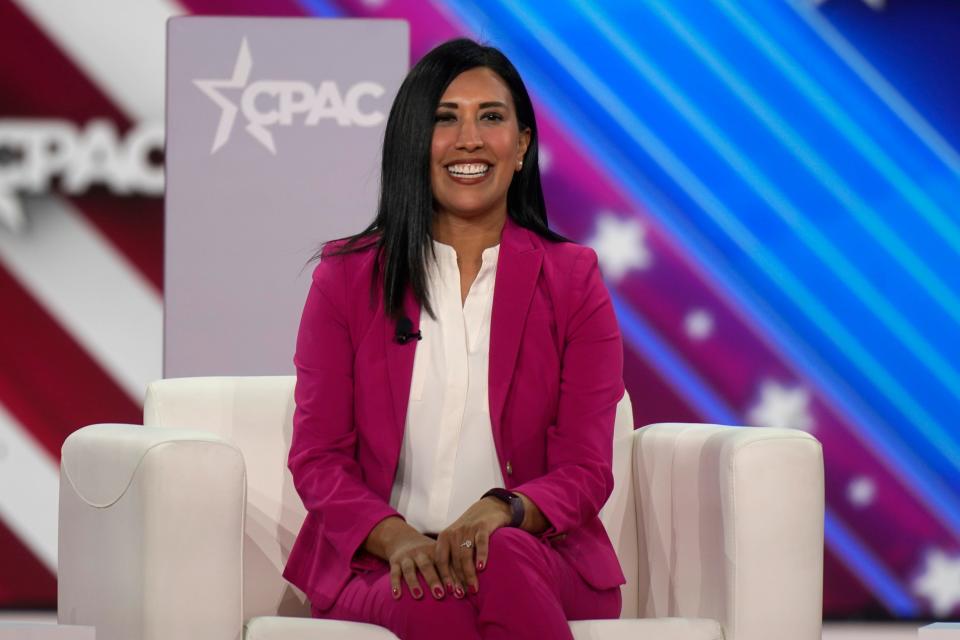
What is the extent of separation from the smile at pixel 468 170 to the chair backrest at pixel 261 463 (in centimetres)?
49

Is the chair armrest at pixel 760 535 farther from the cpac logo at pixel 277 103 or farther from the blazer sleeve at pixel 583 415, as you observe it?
the cpac logo at pixel 277 103

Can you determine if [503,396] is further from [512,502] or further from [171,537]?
[171,537]

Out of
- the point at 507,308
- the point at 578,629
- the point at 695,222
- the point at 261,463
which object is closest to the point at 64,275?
the point at 695,222

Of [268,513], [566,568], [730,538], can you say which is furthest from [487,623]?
[268,513]

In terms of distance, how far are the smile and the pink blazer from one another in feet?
0.42

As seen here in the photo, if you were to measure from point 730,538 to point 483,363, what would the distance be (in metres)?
0.48

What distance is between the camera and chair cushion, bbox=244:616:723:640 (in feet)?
6.52

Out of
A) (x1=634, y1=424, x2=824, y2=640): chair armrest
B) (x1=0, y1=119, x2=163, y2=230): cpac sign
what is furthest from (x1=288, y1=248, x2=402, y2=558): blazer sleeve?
(x1=0, y1=119, x2=163, y2=230): cpac sign

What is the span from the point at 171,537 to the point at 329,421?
0.40 meters

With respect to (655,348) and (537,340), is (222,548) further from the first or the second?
(655,348)

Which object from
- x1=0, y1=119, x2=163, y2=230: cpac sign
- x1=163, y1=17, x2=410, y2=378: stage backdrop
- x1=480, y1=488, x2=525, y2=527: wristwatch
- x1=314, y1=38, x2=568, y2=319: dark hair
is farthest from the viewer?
x1=0, y1=119, x2=163, y2=230: cpac sign

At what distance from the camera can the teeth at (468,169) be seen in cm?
237

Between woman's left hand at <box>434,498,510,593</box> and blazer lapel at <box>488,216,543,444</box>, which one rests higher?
blazer lapel at <box>488,216,543,444</box>

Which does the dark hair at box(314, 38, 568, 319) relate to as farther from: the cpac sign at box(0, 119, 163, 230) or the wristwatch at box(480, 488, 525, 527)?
the cpac sign at box(0, 119, 163, 230)
